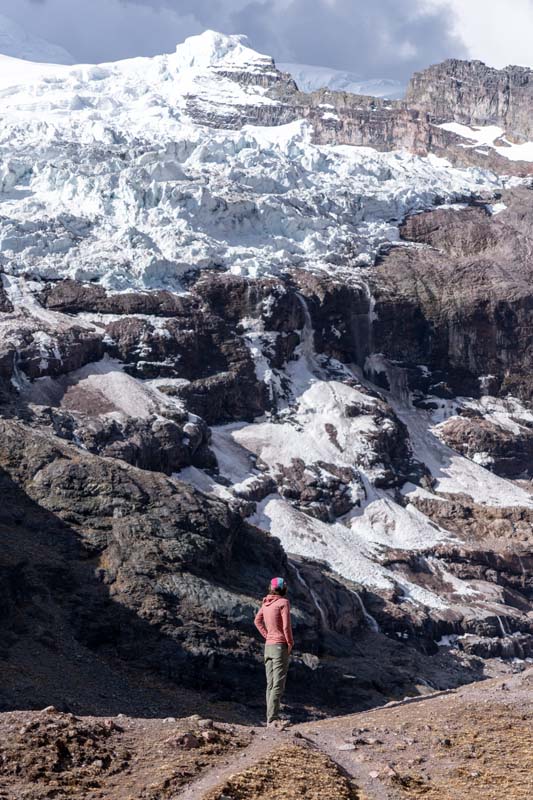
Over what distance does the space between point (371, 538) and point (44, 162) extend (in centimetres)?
8395

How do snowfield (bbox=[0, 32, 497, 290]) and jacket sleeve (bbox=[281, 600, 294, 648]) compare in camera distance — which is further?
snowfield (bbox=[0, 32, 497, 290])

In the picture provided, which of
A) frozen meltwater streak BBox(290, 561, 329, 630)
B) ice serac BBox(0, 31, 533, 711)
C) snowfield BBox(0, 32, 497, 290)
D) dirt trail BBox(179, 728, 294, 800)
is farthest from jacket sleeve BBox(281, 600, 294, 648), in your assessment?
snowfield BBox(0, 32, 497, 290)

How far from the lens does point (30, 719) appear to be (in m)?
22.5

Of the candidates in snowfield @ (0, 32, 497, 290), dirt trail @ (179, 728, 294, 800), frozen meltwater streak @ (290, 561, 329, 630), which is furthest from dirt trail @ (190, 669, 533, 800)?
snowfield @ (0, 32, 497, 290)

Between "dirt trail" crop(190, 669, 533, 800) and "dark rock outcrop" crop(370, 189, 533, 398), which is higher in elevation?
"dark rock outcrop" crop(370, 189, 533, 398)

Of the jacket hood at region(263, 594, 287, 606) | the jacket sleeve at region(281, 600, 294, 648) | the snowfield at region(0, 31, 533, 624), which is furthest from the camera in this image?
the snowfield at region(0, 31, 533, 624)

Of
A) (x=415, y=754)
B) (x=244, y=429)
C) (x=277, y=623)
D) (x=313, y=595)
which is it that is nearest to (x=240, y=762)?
(x=415, y=754)

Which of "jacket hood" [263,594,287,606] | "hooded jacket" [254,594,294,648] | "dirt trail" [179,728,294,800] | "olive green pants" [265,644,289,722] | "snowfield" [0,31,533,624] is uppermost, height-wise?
"snowfield" [0,31,533,624]

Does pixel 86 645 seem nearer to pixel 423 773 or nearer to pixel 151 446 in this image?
pixel 423 773

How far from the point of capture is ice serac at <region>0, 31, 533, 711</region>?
6319 cm

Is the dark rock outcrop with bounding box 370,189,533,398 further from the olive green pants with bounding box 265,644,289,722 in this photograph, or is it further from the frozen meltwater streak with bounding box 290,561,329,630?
the olive green pants with bounding box 265,644,289,722

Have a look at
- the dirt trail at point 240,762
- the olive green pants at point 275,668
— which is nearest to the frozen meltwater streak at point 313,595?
the olive green pants at point 275,668

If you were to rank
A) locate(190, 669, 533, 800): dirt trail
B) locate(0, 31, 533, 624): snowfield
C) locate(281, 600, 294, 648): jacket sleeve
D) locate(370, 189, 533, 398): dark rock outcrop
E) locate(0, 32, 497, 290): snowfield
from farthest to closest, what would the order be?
locate(370, 189, 533, 398): dark rock outcrop < locate(0, 32, 497, 290): snowfield < locate(0, 31, 533, 624): snowfield < locate(281, 600, 294, 648): jacket sleeve < locate(190, 669, 533, 800): dirt trail

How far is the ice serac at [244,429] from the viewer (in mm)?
63188
